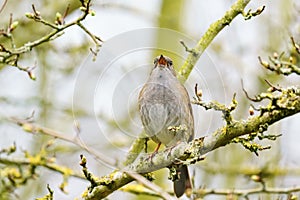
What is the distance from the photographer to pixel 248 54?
8.64 m

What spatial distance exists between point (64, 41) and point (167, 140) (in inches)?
130

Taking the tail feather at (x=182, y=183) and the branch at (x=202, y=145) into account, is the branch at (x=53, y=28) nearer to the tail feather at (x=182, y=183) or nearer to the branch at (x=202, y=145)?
the branch at (x=202, y=145)

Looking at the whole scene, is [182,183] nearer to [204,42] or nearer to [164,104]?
[164,104]

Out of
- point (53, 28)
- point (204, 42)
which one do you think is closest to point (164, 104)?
point (204, 42)

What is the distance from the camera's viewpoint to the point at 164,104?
452 cm

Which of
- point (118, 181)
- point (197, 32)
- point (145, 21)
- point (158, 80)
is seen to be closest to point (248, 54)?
point (197, 32)

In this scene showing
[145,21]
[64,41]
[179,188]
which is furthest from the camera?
[145,21]

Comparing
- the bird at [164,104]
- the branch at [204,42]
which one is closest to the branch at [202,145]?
the bird at [164,104]

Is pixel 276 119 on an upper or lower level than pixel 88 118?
lower

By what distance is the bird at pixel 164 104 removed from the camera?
439cm

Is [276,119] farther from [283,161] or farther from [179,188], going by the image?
[283,161]

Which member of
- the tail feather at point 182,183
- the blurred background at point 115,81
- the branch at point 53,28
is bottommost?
the tail feather at point 182,183

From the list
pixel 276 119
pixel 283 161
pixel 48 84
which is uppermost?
pixel 48 84

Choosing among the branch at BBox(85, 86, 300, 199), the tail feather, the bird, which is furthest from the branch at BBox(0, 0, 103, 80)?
the tail feather
